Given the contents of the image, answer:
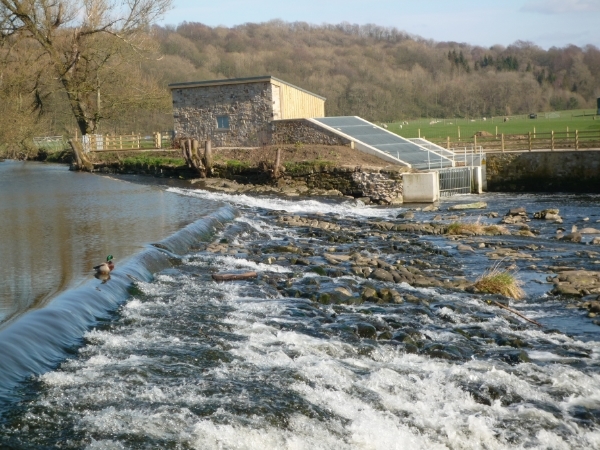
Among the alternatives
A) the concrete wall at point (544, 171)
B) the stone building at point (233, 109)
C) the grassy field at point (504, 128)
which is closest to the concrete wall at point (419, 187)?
the concrete wall at point (544, 171)

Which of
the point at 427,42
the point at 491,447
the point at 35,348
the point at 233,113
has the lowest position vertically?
the point at 491,447

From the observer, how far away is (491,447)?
6.66 meters

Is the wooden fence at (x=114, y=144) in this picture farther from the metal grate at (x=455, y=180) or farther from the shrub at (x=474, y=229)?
the shrub at (x=474, y=229)

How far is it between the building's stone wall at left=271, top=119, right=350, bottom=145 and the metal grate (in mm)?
4810

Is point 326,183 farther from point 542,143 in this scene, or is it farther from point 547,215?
point 542,143

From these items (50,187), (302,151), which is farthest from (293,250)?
(302,151)

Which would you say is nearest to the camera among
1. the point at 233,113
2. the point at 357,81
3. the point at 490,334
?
the point at 490,334

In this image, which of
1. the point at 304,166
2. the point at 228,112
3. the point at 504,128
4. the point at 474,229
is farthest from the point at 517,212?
the point at 504,128

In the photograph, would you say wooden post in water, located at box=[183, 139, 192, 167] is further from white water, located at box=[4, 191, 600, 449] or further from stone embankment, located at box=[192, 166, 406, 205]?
white water, located at box=[4, 191, 600, 449]

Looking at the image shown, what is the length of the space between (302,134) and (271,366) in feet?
90.1

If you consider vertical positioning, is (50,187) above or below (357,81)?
Result: below

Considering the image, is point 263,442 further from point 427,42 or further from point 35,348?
point 427,42

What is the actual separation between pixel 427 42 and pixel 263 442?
175 m

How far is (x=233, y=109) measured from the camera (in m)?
37.4
